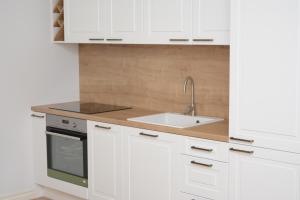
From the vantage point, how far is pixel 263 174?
11.2 feet

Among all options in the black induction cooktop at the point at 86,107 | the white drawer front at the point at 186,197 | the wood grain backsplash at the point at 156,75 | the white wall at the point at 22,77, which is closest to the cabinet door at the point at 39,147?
the white wall at the point at 22,77

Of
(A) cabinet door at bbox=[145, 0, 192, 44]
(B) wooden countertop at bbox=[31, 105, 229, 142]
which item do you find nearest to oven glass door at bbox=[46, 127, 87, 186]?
(B) wooden countertop at bbox=[31, 105, 229, 142]

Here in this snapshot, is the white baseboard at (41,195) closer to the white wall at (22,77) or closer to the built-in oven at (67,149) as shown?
the white wall at (22,77)

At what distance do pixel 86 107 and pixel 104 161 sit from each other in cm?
72

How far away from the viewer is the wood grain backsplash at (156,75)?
4387 millimetres

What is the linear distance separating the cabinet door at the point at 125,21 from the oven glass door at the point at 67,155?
34.7 inches

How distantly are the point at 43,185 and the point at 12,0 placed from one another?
1.70 metres

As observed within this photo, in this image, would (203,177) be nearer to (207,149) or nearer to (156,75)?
(207,149)

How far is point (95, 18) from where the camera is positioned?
15.7 feet

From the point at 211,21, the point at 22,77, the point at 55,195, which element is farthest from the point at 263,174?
the point at 22,77

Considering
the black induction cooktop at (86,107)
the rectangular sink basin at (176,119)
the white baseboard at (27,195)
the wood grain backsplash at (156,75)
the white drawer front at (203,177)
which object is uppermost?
the wood grain backsplash at (156,75)

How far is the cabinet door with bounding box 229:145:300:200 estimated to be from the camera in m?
3.28

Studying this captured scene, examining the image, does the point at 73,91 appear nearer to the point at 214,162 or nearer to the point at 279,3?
the point at 214,162

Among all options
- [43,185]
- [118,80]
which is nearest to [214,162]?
[118,80]
